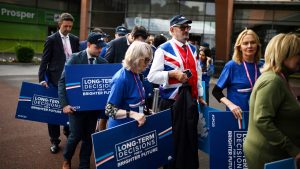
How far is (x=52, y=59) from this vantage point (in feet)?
18.3

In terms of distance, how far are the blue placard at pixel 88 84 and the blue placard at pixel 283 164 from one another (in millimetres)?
2648

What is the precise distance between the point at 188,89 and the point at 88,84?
1.30 m

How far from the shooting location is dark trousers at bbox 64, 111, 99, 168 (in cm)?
447

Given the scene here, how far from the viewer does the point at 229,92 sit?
12.9ft

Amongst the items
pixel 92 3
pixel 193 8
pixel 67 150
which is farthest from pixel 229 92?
pixel 92 3

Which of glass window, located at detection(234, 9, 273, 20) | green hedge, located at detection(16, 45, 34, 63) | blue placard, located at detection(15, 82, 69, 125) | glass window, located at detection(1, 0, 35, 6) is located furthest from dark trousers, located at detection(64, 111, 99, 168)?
glass window, located at detection(1, 0, 35, 6)

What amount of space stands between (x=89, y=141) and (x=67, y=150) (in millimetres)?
295

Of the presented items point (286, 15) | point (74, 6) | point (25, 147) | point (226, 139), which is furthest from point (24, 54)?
point (226, 139)

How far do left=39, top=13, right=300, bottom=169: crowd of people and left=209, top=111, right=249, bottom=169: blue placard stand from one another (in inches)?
4.3

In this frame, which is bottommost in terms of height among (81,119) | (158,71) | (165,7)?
(81,119)

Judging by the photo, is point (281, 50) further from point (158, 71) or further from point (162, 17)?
point (162, 17)

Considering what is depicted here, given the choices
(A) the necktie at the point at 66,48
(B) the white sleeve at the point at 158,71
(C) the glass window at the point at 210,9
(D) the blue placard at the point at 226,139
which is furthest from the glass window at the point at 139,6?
(D) the blue placard at the point at 226,139

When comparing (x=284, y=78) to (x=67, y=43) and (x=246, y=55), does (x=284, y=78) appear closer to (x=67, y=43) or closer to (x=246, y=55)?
(x=246, y=55)

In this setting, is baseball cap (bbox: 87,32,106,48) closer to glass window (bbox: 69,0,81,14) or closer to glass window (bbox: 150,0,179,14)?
glass window (bbox: 150,0,179,14)
